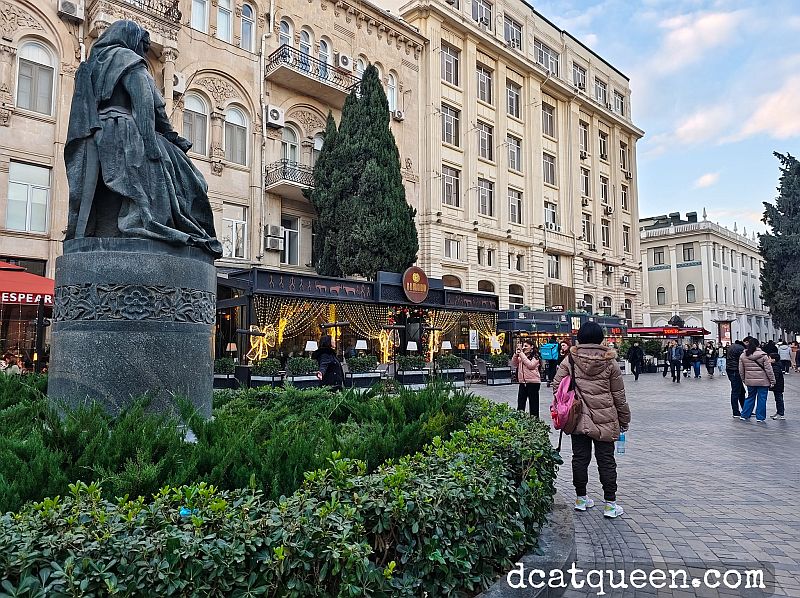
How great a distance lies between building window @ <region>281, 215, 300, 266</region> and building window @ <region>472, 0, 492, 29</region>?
19396 millimetres

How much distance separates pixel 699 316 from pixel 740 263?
41.2ft

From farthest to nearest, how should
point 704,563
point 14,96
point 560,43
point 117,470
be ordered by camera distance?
point 560,43, point 14,96, point 704,563, point 117,470

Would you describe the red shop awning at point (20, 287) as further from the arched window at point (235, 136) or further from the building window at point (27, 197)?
the arched window at point (235, 136)

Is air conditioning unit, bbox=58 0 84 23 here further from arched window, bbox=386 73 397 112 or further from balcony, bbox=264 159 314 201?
arched window, bbox=386 73 397 112

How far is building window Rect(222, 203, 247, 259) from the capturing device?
74.4 ft

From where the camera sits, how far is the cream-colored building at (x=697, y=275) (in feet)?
212

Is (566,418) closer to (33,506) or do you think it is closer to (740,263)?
(33,506)

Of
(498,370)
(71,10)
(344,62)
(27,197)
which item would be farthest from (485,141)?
(27,197)

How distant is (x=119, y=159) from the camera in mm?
5141

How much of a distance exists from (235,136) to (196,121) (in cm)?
173

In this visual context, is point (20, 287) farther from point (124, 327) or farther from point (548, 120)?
point (548, 120)

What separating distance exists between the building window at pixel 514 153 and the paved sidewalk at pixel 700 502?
91.4 ft

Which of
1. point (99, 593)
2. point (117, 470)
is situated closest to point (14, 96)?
point (117, 470)

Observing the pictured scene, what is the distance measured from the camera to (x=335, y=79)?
1026 inches
